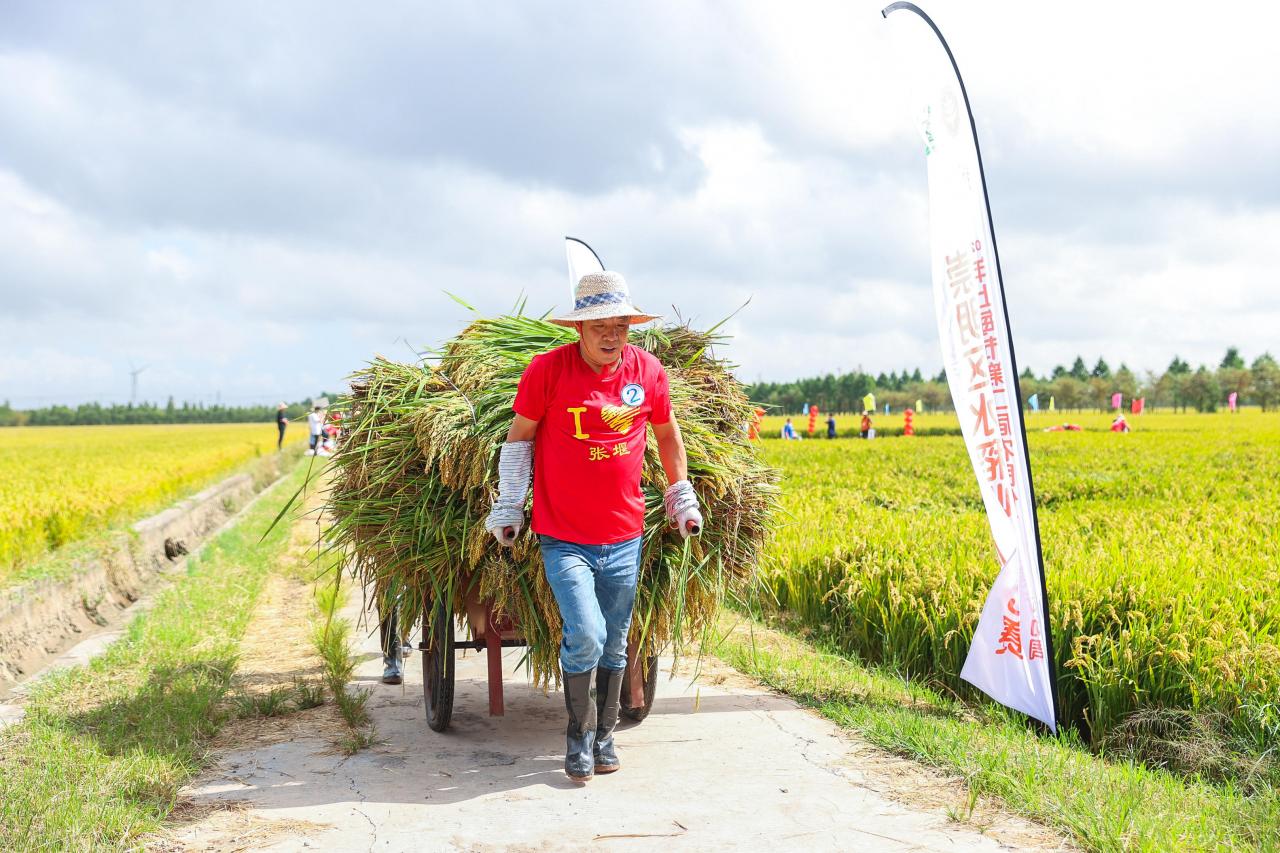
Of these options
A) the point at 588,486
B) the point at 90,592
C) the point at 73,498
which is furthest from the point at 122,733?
the point at 73,498

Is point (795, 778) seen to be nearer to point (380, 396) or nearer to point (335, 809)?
point (335, 809)

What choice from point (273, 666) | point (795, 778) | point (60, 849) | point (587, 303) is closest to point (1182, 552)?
point (795, 778)

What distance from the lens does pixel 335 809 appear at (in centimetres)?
393

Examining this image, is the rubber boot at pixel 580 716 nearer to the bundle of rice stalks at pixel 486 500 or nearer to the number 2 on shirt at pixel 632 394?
the bundle of rice stalks at pixel 486 500

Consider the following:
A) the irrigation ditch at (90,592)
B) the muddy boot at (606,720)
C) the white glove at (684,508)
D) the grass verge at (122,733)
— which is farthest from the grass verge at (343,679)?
the irrigation ditch at (90,592)

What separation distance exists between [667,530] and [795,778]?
1.25m

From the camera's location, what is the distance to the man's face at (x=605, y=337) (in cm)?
419

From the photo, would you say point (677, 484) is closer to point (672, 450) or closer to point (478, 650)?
point (672, 450)

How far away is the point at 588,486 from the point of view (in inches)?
166

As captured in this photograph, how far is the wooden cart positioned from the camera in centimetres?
471

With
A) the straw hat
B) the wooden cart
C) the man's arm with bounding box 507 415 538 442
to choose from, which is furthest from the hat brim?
the wooden cart

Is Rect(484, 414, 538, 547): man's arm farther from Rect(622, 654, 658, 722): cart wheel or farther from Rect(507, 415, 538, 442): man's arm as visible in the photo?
Rect(622, 654, 658, 722): cart wheel

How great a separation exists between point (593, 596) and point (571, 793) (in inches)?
31.9

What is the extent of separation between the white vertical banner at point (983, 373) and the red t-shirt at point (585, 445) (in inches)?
73.7
